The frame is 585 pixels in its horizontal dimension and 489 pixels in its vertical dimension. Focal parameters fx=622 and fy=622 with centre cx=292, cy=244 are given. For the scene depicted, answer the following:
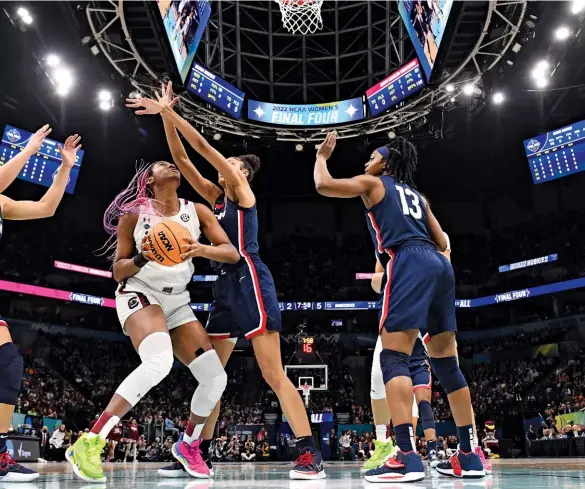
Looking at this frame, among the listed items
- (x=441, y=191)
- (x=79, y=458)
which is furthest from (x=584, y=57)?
(x=79, y=458)

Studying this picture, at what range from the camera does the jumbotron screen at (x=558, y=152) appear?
809 inches

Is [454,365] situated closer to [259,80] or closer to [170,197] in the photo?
[170,197]

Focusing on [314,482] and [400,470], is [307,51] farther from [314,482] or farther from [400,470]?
[400,470]

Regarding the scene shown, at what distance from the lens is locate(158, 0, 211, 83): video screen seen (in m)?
13.3

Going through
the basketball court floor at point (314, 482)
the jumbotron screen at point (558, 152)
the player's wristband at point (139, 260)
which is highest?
the jumbotron screen at point (558, 152)

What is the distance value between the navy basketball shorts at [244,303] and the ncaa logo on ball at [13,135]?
55.5ft

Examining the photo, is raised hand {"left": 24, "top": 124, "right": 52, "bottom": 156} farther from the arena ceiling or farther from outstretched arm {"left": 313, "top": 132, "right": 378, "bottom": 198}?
the arena ceiling

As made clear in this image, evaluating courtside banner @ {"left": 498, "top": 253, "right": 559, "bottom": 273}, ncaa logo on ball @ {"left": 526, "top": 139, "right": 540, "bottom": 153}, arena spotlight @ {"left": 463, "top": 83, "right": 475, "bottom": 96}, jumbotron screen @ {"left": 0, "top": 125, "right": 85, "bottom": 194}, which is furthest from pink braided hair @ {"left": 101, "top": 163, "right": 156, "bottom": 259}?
courtside banner @ {"left": 498, "top": 253, "right": 559, "bottom": 273}

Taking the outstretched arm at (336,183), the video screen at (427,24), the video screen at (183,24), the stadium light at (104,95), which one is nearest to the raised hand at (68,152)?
the outstretched arm at (336,183)

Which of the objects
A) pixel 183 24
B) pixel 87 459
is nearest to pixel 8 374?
pixel 87 459

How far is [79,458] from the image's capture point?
3.75m

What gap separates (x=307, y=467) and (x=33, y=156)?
18646mm

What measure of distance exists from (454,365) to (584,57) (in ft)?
64.1

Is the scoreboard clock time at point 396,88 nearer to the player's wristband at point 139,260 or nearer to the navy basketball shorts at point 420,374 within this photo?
the navy basketball shorts at point 420,374
